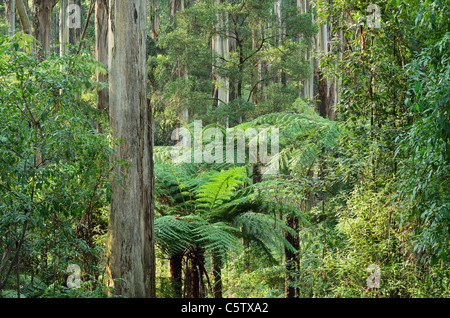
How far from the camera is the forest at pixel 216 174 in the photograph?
9.45 feet

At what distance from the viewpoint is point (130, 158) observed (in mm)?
4160

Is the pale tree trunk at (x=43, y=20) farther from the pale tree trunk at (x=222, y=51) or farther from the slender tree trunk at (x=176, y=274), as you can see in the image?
the slender tree trunk at (x=176, y=274)

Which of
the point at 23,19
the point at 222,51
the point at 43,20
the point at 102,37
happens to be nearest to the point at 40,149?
the point at 102,37

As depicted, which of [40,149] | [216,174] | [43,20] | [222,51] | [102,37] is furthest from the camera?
[222,51]

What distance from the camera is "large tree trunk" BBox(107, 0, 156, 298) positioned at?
410 centimetres

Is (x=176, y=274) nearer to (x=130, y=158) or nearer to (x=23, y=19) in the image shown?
(x=130, y=158)

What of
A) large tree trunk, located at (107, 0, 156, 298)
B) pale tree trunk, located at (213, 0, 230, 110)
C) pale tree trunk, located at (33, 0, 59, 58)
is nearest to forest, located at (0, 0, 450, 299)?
large tree trunk, located at (107, 0, 156, 298)

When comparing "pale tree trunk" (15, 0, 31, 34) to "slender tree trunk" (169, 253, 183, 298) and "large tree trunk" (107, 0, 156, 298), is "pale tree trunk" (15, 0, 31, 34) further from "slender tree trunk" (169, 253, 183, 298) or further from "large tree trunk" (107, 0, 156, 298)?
"slender tree trunk" (169, 253, 183, 298)

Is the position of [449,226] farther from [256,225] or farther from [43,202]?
[256,225]

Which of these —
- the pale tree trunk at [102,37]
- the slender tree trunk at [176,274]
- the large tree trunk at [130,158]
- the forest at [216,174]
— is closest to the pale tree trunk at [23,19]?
the forest at [216,174]

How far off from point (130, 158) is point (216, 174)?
137 cm

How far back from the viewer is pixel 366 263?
3.99m

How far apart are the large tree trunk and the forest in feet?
0.04

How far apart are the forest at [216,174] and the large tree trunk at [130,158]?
1 centimetres
